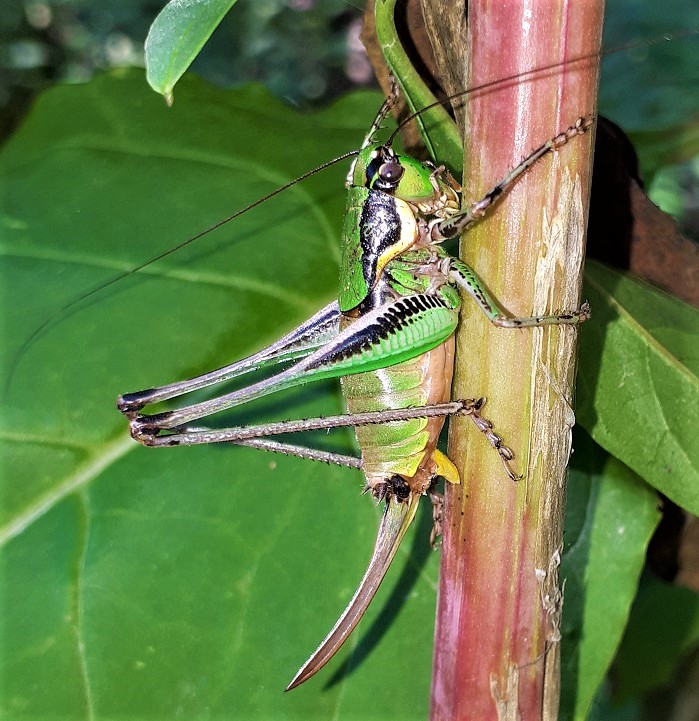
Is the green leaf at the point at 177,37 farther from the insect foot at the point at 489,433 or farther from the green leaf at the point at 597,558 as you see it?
the green leaf at the point at 597,558

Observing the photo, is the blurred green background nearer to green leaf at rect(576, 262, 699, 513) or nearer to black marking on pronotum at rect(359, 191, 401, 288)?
black marking on pronotum at rect(359, 191, 401, 288)

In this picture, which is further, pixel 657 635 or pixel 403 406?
pixel 657 635

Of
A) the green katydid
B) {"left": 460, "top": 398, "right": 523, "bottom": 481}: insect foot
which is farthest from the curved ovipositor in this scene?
{"left": 460, "top": 398, "right": 523, "bottom": 481}: insect foot

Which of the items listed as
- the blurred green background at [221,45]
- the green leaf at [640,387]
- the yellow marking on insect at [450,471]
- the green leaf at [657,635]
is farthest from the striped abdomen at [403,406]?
the blurred green background at [221,45]

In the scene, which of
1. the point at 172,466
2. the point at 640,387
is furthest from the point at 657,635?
the point at 172,466

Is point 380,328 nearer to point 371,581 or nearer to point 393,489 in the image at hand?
point 393,489

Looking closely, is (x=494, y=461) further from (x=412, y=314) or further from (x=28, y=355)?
(x=28, y=355)
